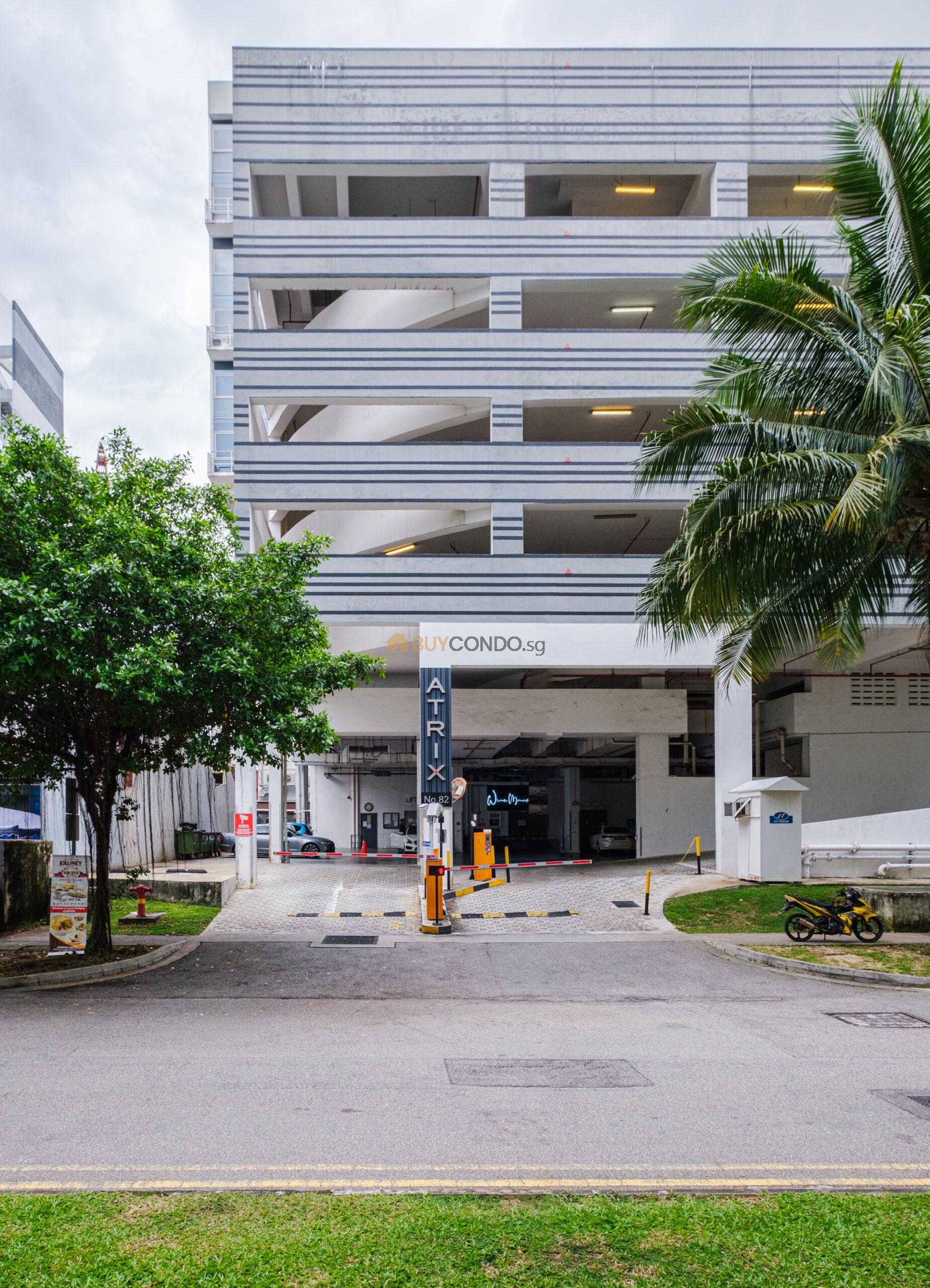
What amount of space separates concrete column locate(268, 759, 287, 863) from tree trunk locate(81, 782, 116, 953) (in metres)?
13.8

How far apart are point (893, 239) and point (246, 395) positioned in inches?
660

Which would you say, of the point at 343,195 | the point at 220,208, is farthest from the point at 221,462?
the point at 343,195

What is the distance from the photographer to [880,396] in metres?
13.4

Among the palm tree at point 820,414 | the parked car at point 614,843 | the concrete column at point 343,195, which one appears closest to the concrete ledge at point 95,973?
the palm tree at point 820,414

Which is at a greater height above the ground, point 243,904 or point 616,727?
point 616,727

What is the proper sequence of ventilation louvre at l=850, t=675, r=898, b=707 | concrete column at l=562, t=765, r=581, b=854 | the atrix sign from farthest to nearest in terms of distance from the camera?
concrete column at l=562, t=765, r=581, b=854 → ventilation louvre at l=850, t=675, r=898, b=707 → the atrix sign

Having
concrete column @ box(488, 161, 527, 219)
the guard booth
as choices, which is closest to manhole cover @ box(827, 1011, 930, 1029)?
the guard booth

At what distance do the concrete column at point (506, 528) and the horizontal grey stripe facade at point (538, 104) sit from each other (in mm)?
9620

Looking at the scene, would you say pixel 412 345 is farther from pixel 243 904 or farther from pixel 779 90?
pixel 243 904

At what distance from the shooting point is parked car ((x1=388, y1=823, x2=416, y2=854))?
113 feet

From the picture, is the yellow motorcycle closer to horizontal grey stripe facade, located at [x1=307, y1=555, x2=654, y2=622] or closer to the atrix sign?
Answer: the atrix sign

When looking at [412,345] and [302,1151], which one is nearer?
[302,1151]

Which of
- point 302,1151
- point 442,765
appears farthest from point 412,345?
point 302,1151

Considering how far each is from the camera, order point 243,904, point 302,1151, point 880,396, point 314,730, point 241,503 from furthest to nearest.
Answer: point 241,503, point 243,904, point 314,730, point 880,396, point 302,1151
